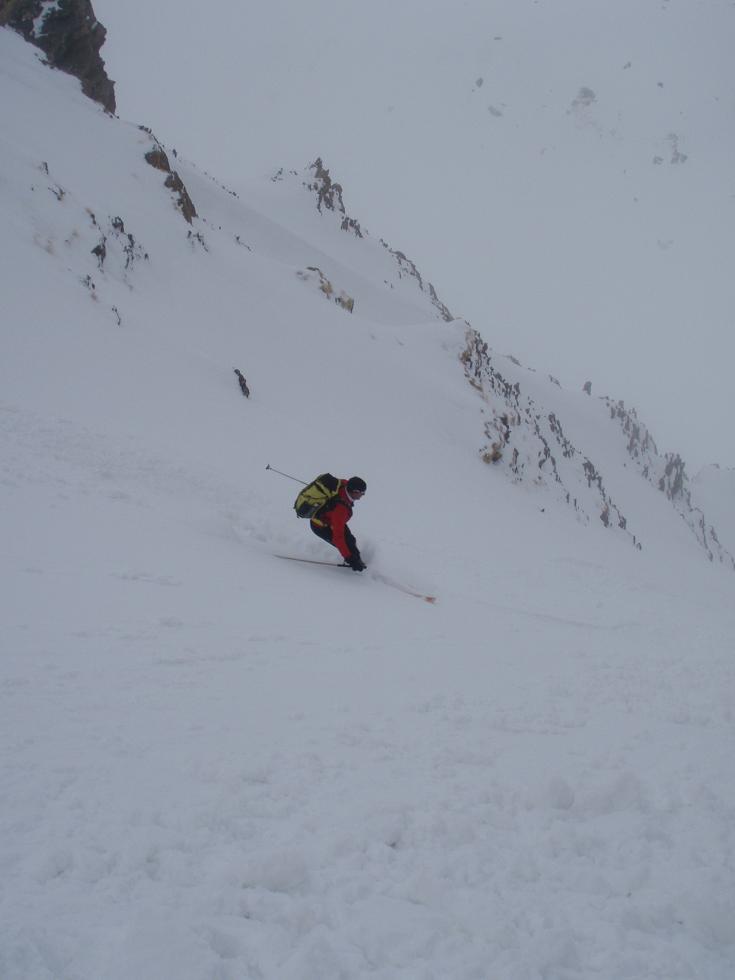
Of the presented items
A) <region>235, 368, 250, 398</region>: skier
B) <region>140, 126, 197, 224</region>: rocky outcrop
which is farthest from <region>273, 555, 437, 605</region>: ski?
<region>140, 126, 197, 224</region>: rocky outcrop

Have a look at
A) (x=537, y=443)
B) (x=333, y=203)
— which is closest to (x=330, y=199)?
(x=333, y=203)

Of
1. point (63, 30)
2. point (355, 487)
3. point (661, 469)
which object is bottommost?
point (355, 487)

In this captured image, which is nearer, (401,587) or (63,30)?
(401,587)

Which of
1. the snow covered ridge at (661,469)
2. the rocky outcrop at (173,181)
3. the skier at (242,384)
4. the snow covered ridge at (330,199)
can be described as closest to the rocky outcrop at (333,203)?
the snow covered ridge at (330,199)

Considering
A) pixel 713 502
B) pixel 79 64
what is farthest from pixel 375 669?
pixel 713 502

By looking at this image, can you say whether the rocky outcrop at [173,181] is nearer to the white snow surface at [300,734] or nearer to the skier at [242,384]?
the skier at [242,384]

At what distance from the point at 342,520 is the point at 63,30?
42955mm

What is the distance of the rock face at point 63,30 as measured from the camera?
1362 inches

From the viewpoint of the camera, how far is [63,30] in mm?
35406

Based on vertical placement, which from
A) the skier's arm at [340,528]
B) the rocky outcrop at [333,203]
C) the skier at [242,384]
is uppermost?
the rocky outcrop at [333,203]

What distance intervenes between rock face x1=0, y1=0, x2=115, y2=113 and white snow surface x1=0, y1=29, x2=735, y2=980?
29.7 m

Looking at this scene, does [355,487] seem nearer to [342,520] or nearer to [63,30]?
[342,520]

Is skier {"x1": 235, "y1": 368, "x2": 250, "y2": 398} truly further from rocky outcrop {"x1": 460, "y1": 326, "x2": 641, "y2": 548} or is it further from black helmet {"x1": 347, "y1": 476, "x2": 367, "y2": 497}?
rocky outcrop {"x1": 460, "y1": 326, "x2": 641, "y2": 548}

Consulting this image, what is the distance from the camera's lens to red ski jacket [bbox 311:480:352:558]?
9.27 meters
